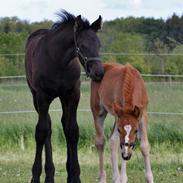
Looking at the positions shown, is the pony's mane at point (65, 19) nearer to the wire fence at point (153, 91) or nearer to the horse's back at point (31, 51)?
the horse's back at point (31, 51)

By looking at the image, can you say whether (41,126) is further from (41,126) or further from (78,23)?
(78,23)

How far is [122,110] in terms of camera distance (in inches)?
234

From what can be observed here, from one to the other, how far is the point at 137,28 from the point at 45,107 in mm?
17876

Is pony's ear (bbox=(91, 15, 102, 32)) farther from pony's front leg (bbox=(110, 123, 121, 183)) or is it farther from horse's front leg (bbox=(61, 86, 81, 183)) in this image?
pony's front leg (bbox=(110, 123, 121, 183))

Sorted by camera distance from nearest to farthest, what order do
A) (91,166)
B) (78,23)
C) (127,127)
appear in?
1. (127,127)
2. (78,23)
3. (91,166)

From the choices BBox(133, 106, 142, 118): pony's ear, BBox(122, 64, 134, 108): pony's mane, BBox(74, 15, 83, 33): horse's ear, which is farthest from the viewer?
BBox(74, 15, 83, 33): horse's ear

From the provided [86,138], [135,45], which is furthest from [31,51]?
[135,45]

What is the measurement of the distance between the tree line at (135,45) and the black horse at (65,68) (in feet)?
14.2

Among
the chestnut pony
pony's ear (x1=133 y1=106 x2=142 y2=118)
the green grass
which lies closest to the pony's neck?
the chestnut pony

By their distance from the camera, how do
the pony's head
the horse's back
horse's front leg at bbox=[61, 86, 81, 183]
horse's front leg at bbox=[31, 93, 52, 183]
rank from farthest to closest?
the horse's back < horse's front leg at bbox=[61, 86, 81, 183] < horse's front leg at bbox=[31, 93, 52, 183] < the pony's head

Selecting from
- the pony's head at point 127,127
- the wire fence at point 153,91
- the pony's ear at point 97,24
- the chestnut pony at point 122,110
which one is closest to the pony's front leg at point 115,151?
the chestnut pony at point 122,110

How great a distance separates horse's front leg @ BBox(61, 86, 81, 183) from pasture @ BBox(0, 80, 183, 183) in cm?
53

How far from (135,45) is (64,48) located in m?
10.2

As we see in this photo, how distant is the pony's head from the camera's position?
18.8 feet
